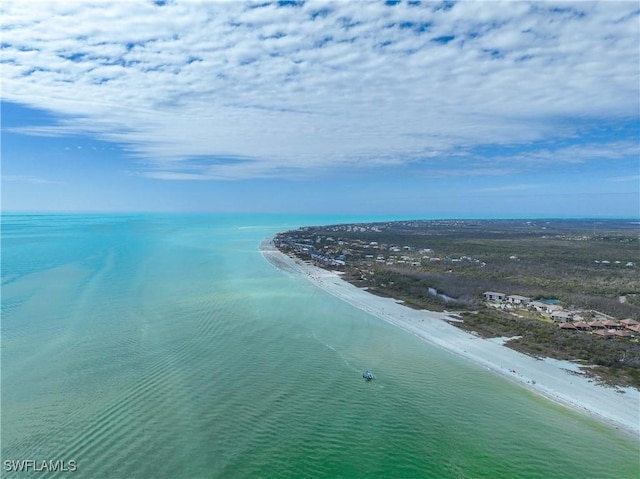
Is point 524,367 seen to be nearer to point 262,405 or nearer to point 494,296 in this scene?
point 262,405

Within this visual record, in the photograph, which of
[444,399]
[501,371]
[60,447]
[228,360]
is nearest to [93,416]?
[60,447]

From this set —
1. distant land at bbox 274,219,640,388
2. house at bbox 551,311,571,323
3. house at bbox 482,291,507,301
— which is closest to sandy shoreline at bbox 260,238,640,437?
distant land at bbox 274,219,640,388

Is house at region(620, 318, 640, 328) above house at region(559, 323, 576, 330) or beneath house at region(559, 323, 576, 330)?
above

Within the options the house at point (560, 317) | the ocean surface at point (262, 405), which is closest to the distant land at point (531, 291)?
the house at point (560, 317)

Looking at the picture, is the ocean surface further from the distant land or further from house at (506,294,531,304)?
house at (506,294,531,304)

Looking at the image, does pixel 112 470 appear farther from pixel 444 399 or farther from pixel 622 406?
pixel 622 406
